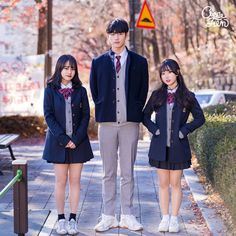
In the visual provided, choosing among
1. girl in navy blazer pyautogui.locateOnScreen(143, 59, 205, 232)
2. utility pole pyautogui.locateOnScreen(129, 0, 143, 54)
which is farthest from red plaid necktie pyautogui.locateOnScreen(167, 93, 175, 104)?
utility pole pyautogui.locateOnScreen(129, 0, 143, 54)

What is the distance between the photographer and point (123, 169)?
638cm

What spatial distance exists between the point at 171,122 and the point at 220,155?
123 cm

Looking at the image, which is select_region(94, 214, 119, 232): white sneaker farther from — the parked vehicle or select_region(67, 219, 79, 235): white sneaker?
the parked vehicle

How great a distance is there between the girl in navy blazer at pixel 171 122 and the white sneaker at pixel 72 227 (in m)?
0.93

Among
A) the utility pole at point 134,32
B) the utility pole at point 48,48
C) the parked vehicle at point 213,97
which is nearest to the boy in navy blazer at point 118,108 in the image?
the utility pole at point 134,32

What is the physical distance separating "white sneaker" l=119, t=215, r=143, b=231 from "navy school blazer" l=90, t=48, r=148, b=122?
3.29ft

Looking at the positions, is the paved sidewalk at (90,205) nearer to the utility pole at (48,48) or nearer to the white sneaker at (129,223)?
the white sneaker at (129,223)

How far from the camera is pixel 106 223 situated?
6.36 meters

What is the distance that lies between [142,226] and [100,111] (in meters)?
1.26

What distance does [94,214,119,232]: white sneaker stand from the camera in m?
6.31

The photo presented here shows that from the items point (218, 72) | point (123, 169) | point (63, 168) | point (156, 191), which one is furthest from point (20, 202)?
point (218, 72)

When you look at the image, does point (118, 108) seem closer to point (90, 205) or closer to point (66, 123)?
point (66, 123)

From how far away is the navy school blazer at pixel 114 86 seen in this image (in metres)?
6.21

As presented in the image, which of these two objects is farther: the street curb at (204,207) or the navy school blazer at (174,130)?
the street curb at (204,207)
